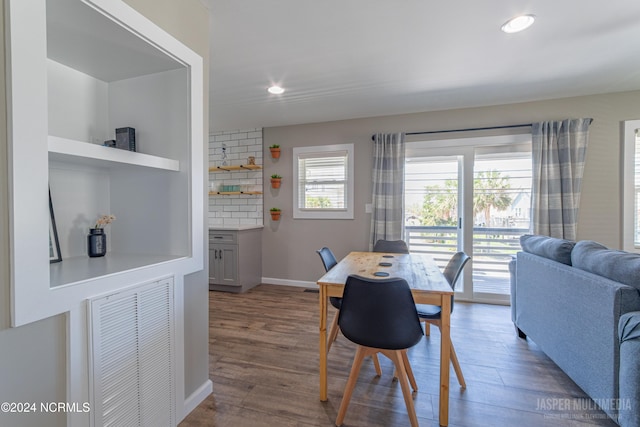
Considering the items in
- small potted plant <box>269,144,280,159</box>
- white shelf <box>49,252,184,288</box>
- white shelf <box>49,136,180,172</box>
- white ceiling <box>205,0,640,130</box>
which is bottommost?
white shelf <box>49,252,184,288</box>

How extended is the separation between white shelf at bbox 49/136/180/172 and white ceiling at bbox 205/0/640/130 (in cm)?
106

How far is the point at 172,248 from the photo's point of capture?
1.63m

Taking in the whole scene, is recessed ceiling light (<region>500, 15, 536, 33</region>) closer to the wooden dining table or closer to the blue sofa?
the blue sofa

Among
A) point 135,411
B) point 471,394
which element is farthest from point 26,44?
point 471,394

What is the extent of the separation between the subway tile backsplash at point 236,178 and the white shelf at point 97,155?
111 inches

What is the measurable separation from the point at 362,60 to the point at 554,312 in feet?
7.89

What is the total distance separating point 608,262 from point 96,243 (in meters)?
2.84

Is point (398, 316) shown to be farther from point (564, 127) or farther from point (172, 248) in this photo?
point (564, 127)

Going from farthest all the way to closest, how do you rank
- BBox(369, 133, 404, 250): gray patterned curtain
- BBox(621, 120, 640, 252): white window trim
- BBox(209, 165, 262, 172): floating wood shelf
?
BBox(209, 165, 262, 172): floating wood shelf < BBox(369, 133, 404, 250): gray patterned curtain < BBox(621, 120, 640, 252): white window trim

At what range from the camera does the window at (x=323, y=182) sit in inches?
156

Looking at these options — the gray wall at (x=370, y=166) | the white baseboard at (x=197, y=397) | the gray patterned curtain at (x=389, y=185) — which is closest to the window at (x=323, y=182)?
the gray wall at (x=370, y=166)

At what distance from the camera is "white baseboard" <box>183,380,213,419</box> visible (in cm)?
160

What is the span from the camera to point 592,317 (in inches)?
61.6

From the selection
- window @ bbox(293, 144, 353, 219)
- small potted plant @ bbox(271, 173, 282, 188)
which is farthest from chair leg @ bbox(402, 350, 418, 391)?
small potted plant @ bbox(271, 173, 282, 188)
